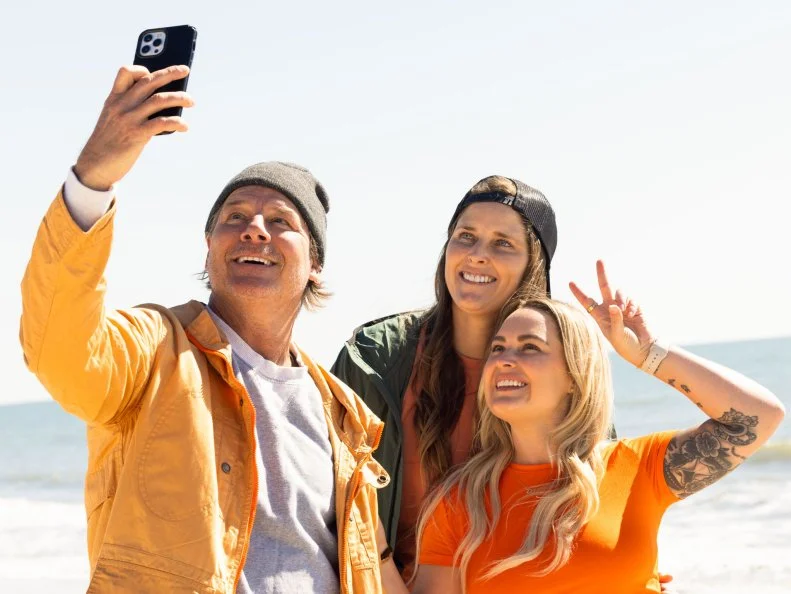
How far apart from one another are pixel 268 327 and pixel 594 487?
1389 millimetres

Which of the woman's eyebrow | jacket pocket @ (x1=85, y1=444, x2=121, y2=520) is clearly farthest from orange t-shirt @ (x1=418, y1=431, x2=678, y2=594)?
jacket pocket @ (x1=85, y1=444, x2=121, y2=520)

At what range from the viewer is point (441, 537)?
12.3 ft

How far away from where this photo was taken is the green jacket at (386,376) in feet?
13.2

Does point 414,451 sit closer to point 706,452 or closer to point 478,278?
point 478,278

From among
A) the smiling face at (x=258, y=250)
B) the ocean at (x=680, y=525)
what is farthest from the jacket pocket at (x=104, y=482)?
the ocean at (x=680, y=525)

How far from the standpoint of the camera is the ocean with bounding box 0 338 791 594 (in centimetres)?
1012

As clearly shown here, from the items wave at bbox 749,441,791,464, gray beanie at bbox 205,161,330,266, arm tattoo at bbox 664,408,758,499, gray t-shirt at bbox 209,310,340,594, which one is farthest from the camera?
wave at bbox 749,441,791,464

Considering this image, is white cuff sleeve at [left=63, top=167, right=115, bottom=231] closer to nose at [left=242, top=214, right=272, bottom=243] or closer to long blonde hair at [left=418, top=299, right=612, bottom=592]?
nose at [left=242, top=214, right=272, bottom=243]

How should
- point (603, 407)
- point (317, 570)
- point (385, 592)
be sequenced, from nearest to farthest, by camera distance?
point (317, 570)
point (385, 592)
point (603, 407)

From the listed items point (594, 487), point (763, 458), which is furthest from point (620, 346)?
point (763, 458)

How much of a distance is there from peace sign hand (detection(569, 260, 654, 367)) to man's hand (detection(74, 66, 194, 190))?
7.54ft

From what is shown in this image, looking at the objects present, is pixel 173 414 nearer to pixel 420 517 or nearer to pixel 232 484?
pixel 232 484

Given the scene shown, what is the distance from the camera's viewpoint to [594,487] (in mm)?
3695

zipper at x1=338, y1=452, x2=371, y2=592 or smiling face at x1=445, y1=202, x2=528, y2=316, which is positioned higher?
smiling face at x1=445, y1=202, x2=528, y2=316
